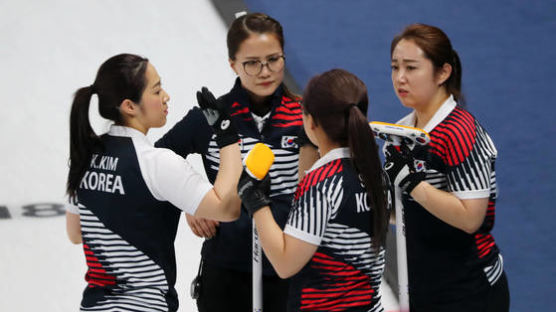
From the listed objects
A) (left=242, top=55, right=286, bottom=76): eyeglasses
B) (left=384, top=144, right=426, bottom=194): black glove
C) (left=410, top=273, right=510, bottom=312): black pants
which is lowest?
(left=410, top=273, right=510, bottom=312): black pants

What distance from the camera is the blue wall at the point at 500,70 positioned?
4254mm

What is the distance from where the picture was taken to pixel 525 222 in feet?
14.4

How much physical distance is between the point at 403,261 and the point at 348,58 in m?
3.62

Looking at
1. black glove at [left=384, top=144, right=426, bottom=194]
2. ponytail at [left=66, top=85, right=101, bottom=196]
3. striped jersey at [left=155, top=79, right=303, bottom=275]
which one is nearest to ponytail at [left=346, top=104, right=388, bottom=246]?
black glove at [left=384, top=144, right=426, bottom=194]

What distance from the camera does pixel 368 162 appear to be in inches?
80.4

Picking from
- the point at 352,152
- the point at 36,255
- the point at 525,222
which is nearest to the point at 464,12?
the point at 525,222

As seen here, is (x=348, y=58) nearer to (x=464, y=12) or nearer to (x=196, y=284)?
(x=464, y=12)

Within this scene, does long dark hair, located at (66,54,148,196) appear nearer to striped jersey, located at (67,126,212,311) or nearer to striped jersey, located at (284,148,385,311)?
striped jersey, located at (67,126,212,311)

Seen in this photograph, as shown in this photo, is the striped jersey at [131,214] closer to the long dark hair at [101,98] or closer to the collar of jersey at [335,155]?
the long dark hair at [101,98]

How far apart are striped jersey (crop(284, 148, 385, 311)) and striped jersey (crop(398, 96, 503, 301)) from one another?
1.40ft

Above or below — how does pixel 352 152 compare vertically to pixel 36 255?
above

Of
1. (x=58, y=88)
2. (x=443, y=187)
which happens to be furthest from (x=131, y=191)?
(x=58, y=88)

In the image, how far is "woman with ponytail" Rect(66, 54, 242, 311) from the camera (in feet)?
7.06

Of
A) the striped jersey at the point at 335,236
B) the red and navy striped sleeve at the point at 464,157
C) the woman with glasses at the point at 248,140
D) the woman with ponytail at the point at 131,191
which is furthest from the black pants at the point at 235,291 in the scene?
the red and navy striped sleeve at the point at 464,157
